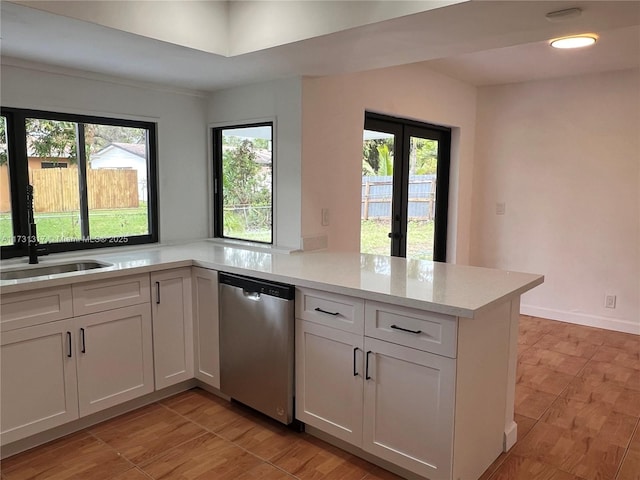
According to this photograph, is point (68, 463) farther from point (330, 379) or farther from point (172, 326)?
point (330, 379)

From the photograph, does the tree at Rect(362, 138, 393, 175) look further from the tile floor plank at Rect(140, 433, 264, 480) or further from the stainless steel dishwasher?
the tile floor plank at Rect(140, 433, 264, 480)

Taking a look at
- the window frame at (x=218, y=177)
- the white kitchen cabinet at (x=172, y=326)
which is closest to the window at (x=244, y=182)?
the window frame at (x=218, y=177)

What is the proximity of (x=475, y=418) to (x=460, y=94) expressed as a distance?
3.50 metres

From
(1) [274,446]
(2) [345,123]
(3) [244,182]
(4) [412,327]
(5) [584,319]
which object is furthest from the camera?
(5) [584,319]

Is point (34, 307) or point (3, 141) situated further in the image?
point (3, 141)

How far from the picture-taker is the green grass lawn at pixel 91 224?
9.61ft

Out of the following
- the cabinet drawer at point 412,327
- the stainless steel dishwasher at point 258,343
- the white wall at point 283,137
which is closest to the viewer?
the cabinet drawer at point 412,327

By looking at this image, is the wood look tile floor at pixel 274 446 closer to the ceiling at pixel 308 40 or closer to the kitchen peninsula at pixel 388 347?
the kitchen peninsula at pixel 388 347

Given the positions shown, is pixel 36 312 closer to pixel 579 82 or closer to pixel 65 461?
pixel 65 461

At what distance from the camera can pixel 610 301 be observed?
439 cm

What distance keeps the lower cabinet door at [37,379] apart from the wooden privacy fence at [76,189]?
96 cm

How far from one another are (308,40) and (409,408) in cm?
179

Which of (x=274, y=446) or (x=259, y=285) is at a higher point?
(x=259, y=285)

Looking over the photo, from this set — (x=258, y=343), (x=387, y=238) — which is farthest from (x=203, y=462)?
(x=387, y=238)
